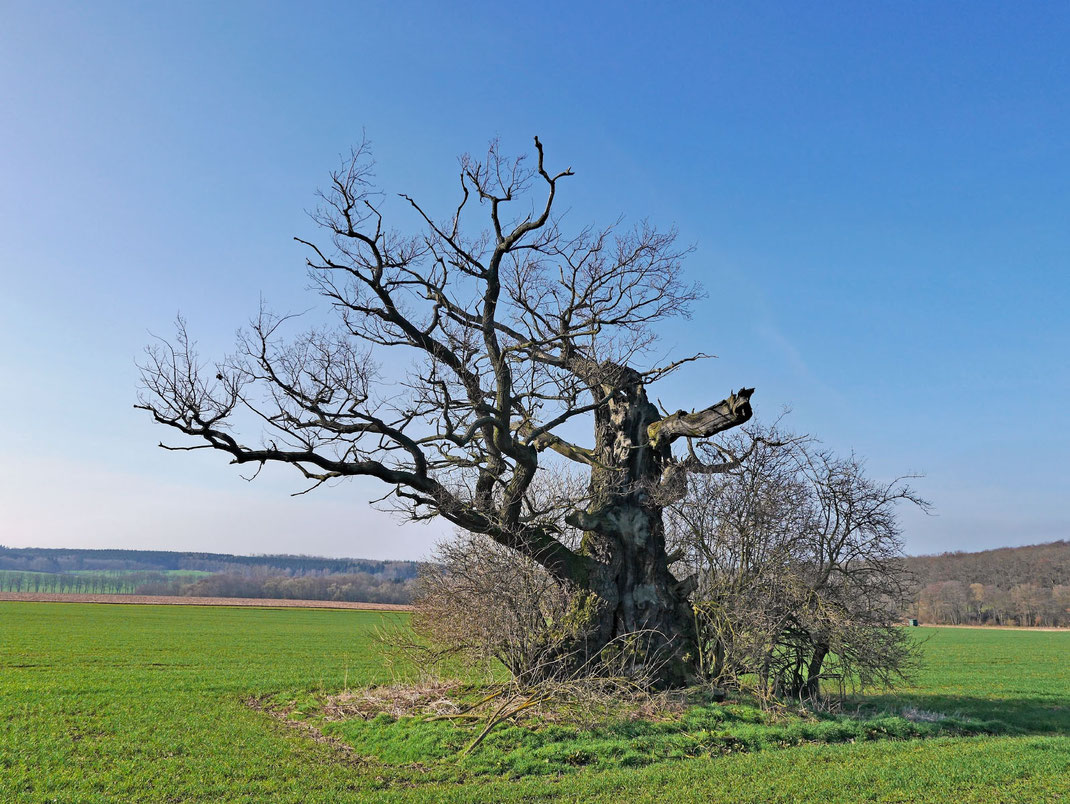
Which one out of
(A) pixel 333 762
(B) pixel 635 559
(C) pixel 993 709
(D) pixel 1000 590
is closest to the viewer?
(A) pixel 333 762

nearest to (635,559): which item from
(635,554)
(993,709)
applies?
(635,554)

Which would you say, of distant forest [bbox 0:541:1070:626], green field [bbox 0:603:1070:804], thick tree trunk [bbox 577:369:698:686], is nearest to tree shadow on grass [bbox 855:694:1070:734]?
green field [bbox 0:603:1070:804]

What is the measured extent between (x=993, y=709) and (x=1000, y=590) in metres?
108

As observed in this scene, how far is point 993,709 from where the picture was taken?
61.9 ft

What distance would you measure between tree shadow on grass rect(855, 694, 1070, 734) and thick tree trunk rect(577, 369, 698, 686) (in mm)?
4451

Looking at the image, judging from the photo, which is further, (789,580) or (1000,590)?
(1000,590)

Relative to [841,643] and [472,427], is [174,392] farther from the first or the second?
[841,643]

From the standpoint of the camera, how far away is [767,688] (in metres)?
14.8

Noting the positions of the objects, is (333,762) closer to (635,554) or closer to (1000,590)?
(635,554)

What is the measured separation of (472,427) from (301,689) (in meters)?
9.94

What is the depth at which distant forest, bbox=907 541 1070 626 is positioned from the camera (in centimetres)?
9612

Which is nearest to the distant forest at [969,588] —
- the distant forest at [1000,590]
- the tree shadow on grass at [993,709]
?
the distant forest at [1000,590]

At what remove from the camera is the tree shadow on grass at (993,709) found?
15.9 m

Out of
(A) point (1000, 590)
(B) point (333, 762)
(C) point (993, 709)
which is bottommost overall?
(C) point (993, 709)
